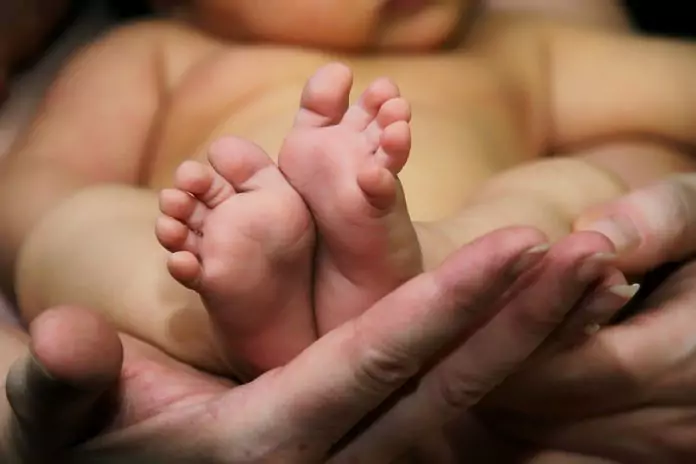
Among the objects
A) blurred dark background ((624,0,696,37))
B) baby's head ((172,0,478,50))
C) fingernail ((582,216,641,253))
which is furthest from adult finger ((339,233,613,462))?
blurred dark background ((624,0,696,37))

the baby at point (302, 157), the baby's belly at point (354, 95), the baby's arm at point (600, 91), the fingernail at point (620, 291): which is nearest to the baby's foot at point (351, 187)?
the baby at point (302, 157)

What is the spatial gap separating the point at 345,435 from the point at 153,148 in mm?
435

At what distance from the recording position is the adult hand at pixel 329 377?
0.47 m

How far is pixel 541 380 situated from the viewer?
0.52 meters

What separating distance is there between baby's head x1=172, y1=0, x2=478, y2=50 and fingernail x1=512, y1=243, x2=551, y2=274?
0.38 metres

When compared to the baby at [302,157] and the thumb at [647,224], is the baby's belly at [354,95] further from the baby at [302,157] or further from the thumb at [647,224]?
the thumb at [647,224]

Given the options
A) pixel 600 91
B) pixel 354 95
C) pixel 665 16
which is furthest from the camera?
pixel 665 16

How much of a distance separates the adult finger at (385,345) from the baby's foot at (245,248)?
0.04 metres

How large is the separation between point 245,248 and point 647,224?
269mm

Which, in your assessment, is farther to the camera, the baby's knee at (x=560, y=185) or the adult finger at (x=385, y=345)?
the baby's knee at (x=560, y=185)

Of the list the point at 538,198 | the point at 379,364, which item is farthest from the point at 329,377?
the point at 538,198

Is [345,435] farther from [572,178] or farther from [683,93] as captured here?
[683,93]

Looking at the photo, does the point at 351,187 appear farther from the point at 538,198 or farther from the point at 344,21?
the point at 344,21

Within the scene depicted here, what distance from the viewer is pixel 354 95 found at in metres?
0.79
